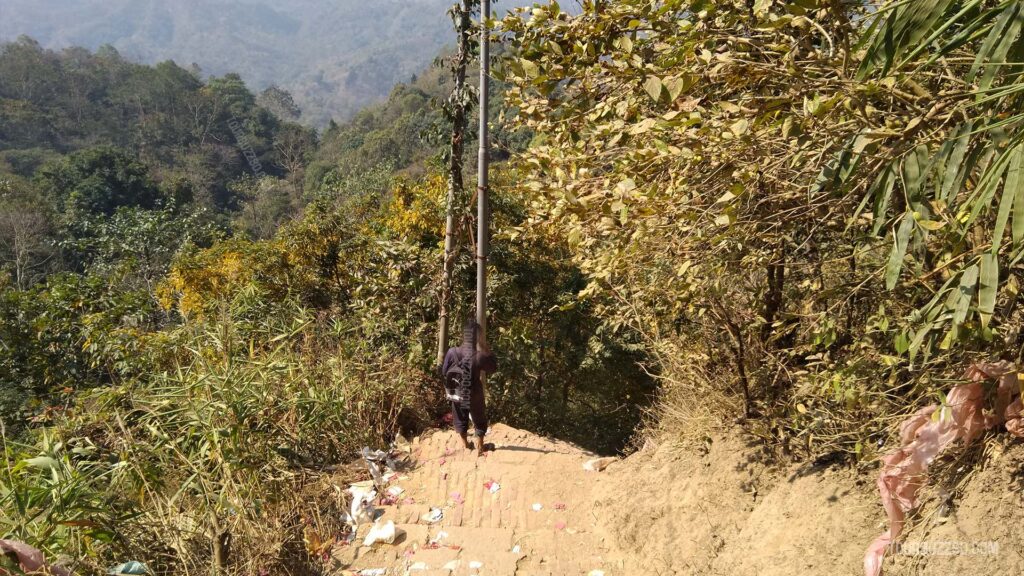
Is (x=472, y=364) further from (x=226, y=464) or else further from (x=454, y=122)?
(x=454, y=122)

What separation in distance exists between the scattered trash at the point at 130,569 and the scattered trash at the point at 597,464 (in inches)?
114

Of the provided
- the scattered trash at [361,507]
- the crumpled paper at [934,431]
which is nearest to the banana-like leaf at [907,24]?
the crumpled paper at [934,431]

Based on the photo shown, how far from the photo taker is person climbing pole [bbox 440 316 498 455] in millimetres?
4762

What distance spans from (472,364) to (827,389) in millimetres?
2589

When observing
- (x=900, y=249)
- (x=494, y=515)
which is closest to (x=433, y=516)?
(x=494, y=515)

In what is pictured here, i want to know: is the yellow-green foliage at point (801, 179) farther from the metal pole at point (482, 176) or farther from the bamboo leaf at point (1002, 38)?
the metal pole at point (482, 176)

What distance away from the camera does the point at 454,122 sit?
5.44 m

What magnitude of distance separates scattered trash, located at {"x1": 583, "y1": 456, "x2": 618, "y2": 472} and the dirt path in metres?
0.05

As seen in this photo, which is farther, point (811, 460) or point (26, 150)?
point (26, 150)

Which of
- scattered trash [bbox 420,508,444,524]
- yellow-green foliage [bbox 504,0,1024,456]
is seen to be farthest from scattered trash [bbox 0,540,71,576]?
yellow-green foliage [bbox 504,0,1024,456]

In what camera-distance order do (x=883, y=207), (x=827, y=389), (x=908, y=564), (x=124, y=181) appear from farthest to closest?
→ 1. (x=124, y=181)
2. (x=827, y=389)
3. (x=908, y=564)
4. (x=883, y=207)

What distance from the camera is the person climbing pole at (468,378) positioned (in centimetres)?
476

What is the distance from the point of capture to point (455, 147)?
18.1ft

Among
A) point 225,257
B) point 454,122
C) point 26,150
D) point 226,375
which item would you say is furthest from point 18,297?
point 26,150
